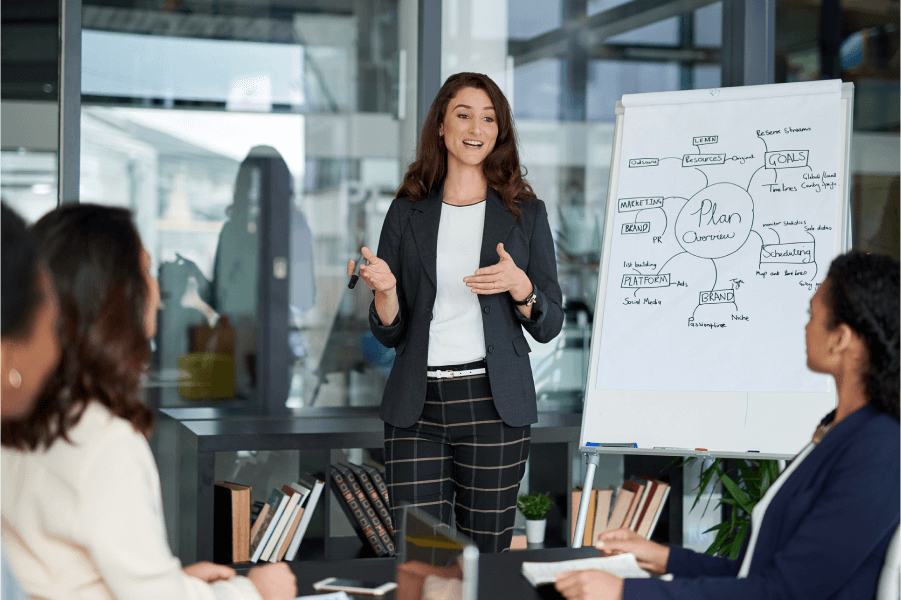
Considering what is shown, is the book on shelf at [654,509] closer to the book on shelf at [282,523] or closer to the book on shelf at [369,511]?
the book on shelf at [369,511]

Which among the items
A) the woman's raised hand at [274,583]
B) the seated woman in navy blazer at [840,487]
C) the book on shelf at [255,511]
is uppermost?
the seated woman in navy blazer at [840,487]

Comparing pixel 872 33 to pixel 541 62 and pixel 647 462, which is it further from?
pixel 647 462

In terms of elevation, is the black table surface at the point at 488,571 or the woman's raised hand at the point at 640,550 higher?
the woman's raised hand at the point at 640,550


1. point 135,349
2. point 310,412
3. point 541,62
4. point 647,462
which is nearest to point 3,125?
point 310,412

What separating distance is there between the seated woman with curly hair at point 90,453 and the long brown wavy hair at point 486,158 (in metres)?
1.21

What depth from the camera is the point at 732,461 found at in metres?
3.22

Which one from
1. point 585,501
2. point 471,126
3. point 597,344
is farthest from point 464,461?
point 471,126

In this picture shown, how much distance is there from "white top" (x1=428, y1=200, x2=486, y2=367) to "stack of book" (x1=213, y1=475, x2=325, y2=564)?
3.78 feet

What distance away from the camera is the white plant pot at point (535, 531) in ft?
10.0

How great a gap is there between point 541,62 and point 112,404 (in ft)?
9.35

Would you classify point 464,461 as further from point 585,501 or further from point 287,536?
point 287,536

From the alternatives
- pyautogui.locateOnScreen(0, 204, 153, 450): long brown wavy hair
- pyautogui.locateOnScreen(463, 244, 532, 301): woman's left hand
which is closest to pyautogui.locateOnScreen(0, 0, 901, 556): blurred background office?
pyautogui.locateOnScreen(463, 244, 532, 301): woman's left hand

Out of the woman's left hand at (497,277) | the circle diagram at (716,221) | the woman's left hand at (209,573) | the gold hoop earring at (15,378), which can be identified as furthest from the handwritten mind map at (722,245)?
the gold hoop earring at (15,378)

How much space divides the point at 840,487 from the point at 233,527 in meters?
2.19
